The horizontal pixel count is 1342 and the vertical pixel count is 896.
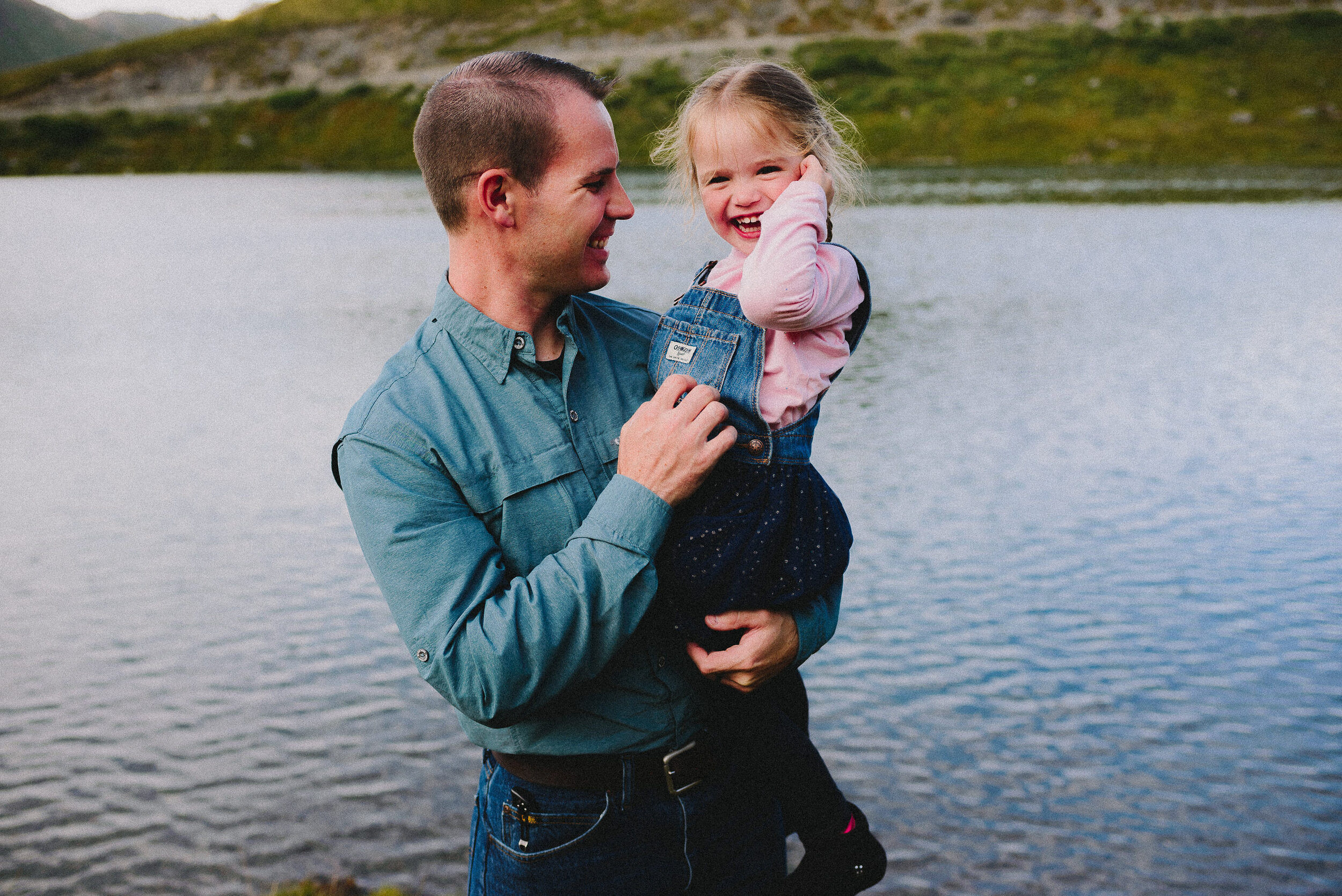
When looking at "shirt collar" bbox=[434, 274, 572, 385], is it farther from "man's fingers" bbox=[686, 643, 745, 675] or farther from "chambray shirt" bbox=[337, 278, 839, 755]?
"man's fingers" bbox=[686, 643, 745, 675]

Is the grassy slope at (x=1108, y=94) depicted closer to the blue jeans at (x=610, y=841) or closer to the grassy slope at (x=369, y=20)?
the grassy slope at (x=369, y=20)

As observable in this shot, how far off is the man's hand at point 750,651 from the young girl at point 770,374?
0.08 feet

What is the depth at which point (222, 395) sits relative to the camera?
16.8 metres

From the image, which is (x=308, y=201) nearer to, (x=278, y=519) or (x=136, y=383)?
(x=136, y=383)

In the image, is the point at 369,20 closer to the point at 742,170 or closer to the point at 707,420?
the point at 742,170

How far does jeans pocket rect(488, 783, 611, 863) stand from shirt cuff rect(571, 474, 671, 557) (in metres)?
Answer: 0.65

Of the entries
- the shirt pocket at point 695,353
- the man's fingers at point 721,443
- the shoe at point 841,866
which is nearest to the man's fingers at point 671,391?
the man's fingers at point 721,443

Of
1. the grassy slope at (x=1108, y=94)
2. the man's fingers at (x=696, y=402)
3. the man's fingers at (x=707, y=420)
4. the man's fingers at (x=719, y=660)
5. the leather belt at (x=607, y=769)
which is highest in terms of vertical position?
the grassy slope at (x=1108, y=94)

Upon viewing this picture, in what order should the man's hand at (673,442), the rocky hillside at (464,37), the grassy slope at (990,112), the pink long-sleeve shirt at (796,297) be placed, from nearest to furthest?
the man's hand at (673,442) → the pink long-sleeve shirt at (796,297) → the grassy slope at (990,112) → the rocky hillside at (464,37)

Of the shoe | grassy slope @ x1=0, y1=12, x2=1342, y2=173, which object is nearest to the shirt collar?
the shoe

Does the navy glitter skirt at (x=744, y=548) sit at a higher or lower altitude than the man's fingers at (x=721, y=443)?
lower

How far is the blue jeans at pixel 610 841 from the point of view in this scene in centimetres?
230

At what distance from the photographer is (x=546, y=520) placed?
2236 millimetres

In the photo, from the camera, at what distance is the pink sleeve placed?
240 centimetres
